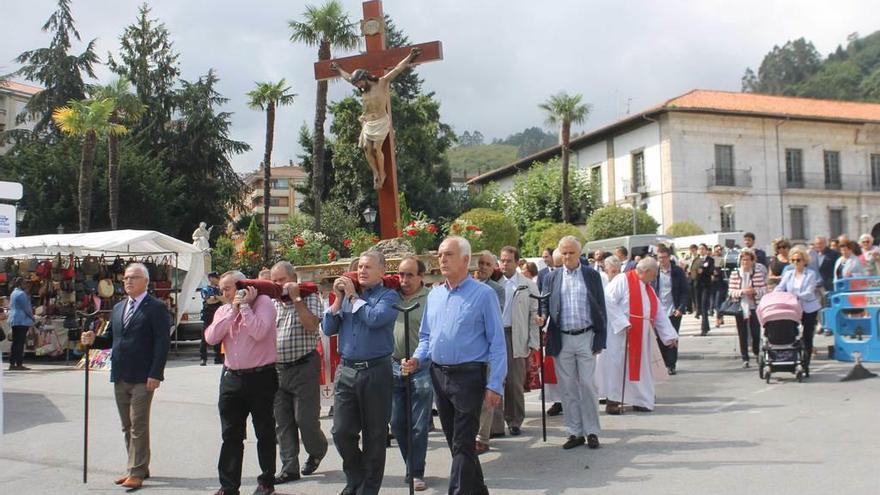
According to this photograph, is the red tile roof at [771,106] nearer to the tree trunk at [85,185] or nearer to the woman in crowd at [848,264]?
the tree trunk at [85,185]

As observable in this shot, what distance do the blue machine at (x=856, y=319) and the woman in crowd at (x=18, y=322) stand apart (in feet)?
50.1

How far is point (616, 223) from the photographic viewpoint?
40.6m

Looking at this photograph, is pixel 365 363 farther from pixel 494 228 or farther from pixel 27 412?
pixel 494 228

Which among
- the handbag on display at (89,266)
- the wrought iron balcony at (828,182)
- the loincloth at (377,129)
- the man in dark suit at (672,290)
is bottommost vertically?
the man in dark suit at (672,290)

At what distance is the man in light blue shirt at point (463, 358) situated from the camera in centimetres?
551

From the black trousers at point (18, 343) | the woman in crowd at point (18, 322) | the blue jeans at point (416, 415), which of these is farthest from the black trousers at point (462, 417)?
the black trousers at point (18, 343)

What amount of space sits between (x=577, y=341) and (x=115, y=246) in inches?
522

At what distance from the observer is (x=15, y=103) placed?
68.2 meters

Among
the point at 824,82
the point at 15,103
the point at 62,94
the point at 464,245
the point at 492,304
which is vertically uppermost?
the point at 824,82

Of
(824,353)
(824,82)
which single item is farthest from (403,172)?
(824,82)

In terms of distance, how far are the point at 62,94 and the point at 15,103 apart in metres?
23.8

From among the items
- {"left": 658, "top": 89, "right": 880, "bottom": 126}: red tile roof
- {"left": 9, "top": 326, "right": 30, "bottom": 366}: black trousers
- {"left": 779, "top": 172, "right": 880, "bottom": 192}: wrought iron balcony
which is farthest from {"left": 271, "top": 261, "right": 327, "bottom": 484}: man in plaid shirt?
{"left": 779, "top": 172, "right": 880, "bottom": 192}: wrought iron balcony

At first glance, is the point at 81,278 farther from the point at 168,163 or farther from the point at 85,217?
the point at 168,163

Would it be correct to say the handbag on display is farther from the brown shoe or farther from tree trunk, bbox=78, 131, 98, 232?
the brown shoe
